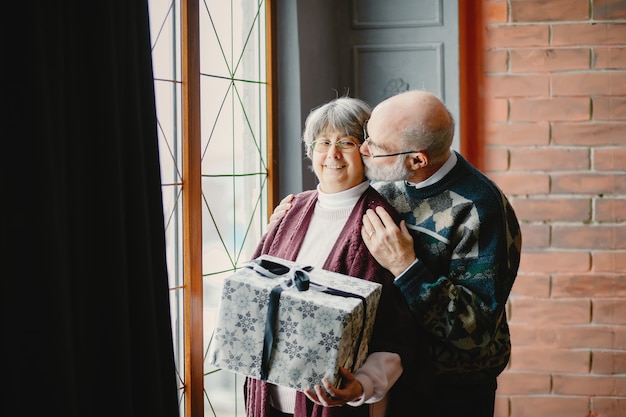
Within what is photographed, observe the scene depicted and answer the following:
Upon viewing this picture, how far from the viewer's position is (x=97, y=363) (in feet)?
4.57

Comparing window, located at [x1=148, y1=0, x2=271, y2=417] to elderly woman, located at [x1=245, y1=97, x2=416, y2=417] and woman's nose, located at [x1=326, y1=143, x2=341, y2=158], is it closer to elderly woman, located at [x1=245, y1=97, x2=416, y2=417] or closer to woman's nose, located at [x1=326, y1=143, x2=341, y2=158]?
elderly woman, located at [x1=245, y1=97, x2=416, y2=417]

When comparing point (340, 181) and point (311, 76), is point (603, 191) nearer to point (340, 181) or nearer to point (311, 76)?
point (311, 76)

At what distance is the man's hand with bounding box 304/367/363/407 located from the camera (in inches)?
55.3

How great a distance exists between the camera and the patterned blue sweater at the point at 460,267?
158cm

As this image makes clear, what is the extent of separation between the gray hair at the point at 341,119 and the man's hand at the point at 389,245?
23 centimetres

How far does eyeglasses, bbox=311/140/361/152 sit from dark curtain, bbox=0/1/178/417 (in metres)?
0.40

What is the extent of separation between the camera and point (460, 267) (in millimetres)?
1626

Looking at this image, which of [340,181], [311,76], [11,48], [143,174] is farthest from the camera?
[311,76]

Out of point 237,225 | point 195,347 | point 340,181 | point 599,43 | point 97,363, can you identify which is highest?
point 599,43

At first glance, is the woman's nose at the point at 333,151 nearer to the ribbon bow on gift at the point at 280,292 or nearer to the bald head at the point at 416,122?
the bald head at the point at 416,122

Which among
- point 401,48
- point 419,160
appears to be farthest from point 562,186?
point 419,160

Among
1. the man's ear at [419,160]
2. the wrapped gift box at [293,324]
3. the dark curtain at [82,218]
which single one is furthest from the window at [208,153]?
the man's ear at [419,160]

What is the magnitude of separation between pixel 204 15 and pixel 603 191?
1.58 metres

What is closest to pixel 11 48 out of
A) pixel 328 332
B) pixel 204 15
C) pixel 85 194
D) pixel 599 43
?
pixel 85 194
